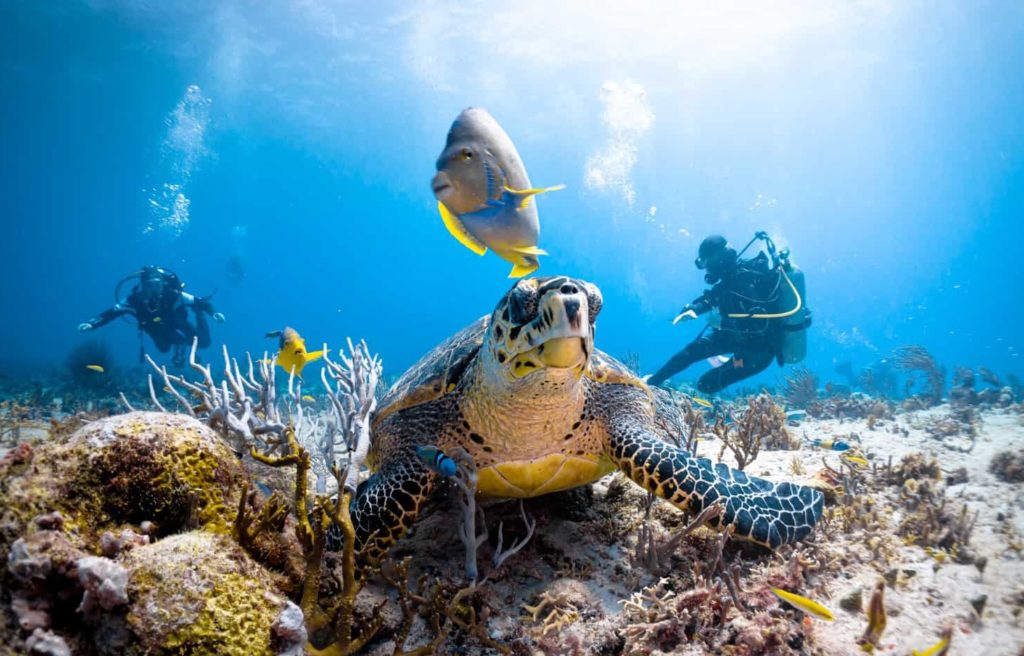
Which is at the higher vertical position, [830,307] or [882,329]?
[830,307]

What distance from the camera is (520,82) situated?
1672 inches

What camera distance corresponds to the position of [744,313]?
1162cm

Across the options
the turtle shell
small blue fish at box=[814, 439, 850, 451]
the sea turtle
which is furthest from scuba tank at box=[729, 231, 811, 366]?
the turtle shell

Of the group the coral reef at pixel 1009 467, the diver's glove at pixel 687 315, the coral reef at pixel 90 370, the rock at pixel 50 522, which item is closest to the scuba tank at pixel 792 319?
the diver's glove at pixel 687 315

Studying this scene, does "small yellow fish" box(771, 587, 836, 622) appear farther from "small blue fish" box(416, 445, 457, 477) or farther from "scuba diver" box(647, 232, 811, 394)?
"scuba diver" box(647, 232, 811, 394)

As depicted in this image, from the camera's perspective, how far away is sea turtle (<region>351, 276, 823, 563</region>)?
2.37 metres

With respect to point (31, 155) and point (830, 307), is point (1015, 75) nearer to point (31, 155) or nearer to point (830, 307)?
point (830, 307)

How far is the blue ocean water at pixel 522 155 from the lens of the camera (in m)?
35.2

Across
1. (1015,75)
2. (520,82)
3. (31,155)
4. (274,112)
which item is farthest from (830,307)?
(31,155)

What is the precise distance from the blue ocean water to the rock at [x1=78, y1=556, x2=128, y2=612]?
2218cm

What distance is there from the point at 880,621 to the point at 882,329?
150 metres

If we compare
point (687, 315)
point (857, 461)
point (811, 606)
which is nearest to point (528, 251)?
point (811, 606)

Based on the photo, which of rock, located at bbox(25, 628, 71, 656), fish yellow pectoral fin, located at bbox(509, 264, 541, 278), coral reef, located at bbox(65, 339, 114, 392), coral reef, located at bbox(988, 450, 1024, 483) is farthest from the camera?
coral reef, located at bbox(65, 339, 114, 392)

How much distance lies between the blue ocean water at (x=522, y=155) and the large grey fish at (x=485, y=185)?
69.2ft
